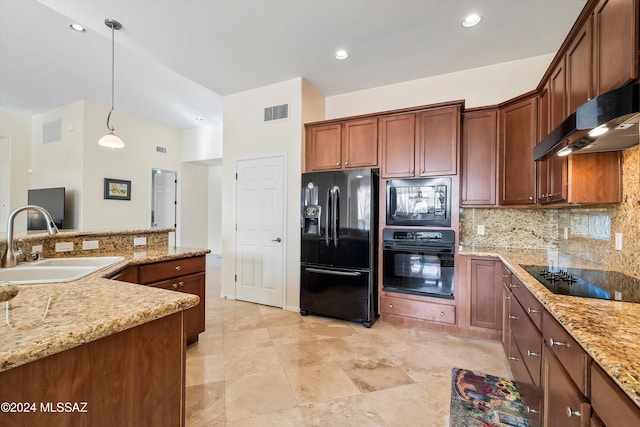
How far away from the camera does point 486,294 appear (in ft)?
9.00

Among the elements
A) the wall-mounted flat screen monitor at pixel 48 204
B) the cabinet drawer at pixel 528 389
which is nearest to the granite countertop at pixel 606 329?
the cabinet drawer at pixel 528 389

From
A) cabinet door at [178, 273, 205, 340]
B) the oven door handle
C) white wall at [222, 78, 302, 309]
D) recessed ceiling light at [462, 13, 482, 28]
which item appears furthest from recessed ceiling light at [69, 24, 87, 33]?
the oven door handle

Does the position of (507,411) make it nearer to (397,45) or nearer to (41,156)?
(397,45)

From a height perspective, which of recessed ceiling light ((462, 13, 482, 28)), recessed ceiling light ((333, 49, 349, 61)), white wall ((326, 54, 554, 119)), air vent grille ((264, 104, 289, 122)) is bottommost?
air vent grille ((264, 104, 289, 122))

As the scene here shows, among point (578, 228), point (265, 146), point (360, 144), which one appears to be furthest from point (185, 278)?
point (578, 228)

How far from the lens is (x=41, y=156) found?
557 cm

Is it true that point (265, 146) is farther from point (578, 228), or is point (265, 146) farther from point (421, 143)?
point (578, 228)

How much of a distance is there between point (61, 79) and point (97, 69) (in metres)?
0.86

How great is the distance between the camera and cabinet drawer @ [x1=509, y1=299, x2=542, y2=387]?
4.35ft

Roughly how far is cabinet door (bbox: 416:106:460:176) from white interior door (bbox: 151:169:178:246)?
5.89 meters

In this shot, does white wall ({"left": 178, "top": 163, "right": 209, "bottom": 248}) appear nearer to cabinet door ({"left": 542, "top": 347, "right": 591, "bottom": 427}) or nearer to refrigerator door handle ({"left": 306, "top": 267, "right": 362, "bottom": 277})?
refrigerator door handle ({"left": 306, "top": 267, "right": 362, "bottom": 277})

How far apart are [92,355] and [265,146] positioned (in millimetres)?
3189

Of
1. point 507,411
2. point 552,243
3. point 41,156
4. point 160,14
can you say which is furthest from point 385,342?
point 41,156

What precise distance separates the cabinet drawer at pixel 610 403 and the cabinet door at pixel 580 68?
1.57 metres
